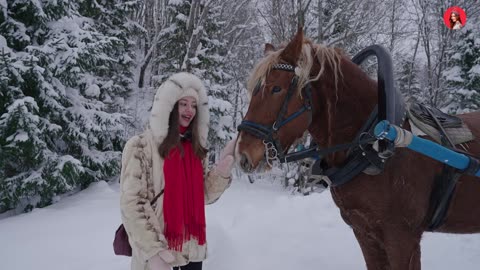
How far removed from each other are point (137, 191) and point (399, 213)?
1.55m

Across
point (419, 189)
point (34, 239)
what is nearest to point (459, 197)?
point (419, 189)

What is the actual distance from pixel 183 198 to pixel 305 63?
3.75 ft

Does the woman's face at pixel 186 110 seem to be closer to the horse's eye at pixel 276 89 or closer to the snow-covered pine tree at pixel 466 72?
the horse's eye at pixel 276 89

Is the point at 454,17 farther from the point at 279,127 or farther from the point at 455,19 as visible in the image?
the point at 279,127

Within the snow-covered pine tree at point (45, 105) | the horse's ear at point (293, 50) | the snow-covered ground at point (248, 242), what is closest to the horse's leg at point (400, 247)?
the horse's ear at point (293, 50)

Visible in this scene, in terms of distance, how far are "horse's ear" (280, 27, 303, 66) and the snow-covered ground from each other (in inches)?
102

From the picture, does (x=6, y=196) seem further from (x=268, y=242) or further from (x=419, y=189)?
(x=419, y=189)

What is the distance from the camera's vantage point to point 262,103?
1.87m

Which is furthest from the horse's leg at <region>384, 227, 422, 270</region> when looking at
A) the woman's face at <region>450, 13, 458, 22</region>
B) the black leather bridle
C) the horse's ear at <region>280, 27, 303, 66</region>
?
the woman's face at <region>450, 13, 458, 22</region>

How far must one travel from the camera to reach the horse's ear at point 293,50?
5.99ft

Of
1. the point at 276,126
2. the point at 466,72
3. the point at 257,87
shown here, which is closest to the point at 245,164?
the point at 276,126

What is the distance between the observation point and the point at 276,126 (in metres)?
1.83

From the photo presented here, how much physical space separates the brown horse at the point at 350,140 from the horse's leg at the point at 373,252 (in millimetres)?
83

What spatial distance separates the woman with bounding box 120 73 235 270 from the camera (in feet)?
6.25
